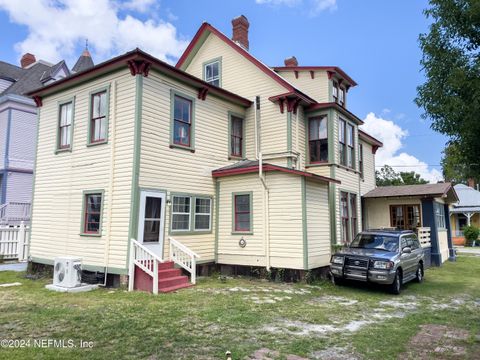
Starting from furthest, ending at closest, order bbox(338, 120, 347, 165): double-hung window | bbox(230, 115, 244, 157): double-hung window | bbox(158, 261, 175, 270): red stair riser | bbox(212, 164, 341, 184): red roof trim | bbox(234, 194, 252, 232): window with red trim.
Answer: bbox(338, 120, 347, 165): double-hung window, bbox(230, 115, 244, 157): double-hung window, bbox(234, 194, 252, 232): window with red trim, bbox(212, 164, 341, 184): red roof trim, bbox(158, 261, 175, 270): red stair riser

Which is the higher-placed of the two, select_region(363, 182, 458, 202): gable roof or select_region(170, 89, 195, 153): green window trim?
select_region(170, 89, 195, 153): green window trim

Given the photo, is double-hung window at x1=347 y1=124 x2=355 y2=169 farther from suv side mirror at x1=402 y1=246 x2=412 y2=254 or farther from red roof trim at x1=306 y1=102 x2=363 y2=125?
suv side mirror at x1=402 y1=246 x2=412 y2=254

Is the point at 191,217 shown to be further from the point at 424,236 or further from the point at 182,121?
the point at 424,236

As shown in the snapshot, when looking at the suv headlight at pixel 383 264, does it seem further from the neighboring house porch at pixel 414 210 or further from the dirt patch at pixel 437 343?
the neighboring house porch at pixel 414 210

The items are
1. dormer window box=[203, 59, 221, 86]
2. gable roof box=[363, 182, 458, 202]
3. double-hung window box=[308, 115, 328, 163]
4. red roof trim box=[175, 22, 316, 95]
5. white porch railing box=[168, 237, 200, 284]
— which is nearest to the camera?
white porch railing box=[168, 237, 200, 284]

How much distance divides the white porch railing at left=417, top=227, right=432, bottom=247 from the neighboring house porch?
0.33 feet

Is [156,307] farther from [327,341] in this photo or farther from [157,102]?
[157,102]

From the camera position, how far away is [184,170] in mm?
12883

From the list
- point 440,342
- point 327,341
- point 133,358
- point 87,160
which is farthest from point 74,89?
point 440,342

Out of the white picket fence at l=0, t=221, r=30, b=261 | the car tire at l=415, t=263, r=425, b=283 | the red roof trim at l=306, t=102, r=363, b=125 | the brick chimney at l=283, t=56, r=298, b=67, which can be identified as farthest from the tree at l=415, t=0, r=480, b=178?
the white picket fence at l=0, t=221, r=30, b=261

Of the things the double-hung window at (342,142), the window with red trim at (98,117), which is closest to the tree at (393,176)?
the double-hung window at (342,142)

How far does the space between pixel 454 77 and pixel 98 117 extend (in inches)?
415

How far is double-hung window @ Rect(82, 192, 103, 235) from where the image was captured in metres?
11.8

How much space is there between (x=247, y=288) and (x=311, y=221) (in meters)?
3.41
